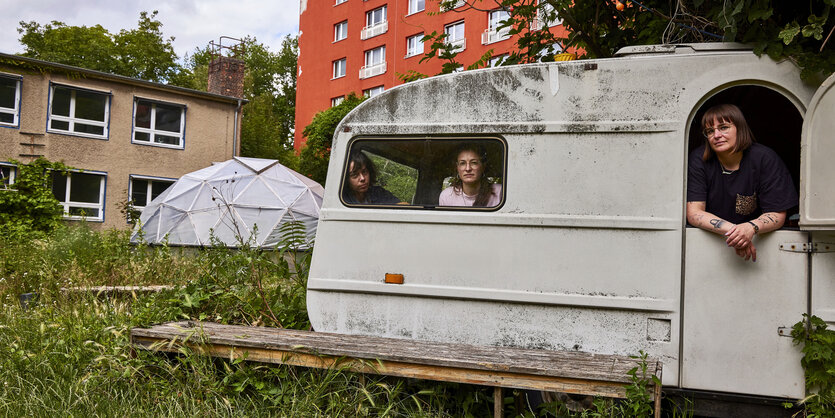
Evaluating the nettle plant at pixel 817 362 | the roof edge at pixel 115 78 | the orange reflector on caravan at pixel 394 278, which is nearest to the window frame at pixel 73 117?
the roof edge at pixel 115 78

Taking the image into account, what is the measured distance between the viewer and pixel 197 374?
4.56 metres

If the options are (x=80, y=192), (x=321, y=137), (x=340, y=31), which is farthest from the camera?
(x=340, y=31)

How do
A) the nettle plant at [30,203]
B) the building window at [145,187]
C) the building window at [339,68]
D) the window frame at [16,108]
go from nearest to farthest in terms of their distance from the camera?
1. the nettle plant at [30,203]
2. the window frame at [16,108]
3. the building window at [145,187]
4. the building window at [339,68]

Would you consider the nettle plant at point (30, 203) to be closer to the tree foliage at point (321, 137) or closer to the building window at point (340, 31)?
the tree foliage at point (321, 137)

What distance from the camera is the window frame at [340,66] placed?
37.2 m

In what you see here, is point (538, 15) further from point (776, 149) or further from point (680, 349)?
point (680, 349)

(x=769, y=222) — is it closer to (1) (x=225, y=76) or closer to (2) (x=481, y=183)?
(2) (x=481, y=183)

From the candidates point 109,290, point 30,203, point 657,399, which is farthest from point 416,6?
point 657,399

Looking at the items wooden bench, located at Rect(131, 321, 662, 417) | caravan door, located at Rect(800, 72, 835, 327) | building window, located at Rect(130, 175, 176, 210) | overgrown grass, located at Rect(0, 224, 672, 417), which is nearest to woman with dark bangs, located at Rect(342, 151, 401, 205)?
wooden bench, located at Rect(131, 321, 662, 417)

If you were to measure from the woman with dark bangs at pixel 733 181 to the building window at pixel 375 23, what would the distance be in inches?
1248

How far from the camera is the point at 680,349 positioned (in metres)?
4.25

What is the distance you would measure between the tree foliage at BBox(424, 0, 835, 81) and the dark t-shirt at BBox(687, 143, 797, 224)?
0.59 meters

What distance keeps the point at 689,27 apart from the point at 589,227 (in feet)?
5.97

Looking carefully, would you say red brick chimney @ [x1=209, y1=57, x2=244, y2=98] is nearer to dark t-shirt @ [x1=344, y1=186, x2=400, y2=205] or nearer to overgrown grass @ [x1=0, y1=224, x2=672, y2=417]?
overgrown grass @ [x1=0, y1=224, x2=672, y2=417]
